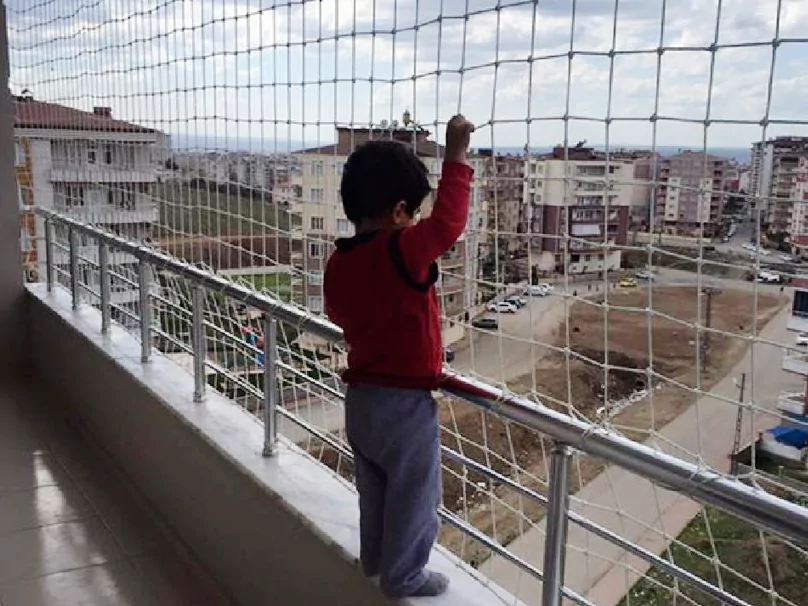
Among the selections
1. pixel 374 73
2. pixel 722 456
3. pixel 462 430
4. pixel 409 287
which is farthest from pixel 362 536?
pixel 374 73

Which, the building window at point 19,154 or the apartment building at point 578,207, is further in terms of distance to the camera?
the building window at point 19,154

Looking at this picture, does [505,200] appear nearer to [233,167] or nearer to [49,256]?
[233,167]

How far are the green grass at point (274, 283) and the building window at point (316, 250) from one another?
0.14m

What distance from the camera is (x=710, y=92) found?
39.6 inches

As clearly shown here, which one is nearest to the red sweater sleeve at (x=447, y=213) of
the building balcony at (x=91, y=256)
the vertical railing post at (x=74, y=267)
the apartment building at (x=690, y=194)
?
the apartment building at (x=690, y=194)

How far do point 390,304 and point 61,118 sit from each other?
3.03 m

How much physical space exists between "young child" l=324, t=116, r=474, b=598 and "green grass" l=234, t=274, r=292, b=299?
669mm

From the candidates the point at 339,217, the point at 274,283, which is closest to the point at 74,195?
the point at 274,283

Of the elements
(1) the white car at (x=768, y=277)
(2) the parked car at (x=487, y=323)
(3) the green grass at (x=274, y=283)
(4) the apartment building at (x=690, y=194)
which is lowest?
(3) the green grass at (x=274, y=283)

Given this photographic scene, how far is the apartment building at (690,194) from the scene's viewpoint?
3.36ft

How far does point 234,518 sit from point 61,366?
193cm

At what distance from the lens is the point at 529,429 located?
1.27m

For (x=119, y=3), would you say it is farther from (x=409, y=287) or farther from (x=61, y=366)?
(x=409, y=287)

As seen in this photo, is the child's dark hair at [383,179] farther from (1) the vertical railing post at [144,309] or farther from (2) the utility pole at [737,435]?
(1) the vertical railing post at [144,309]
